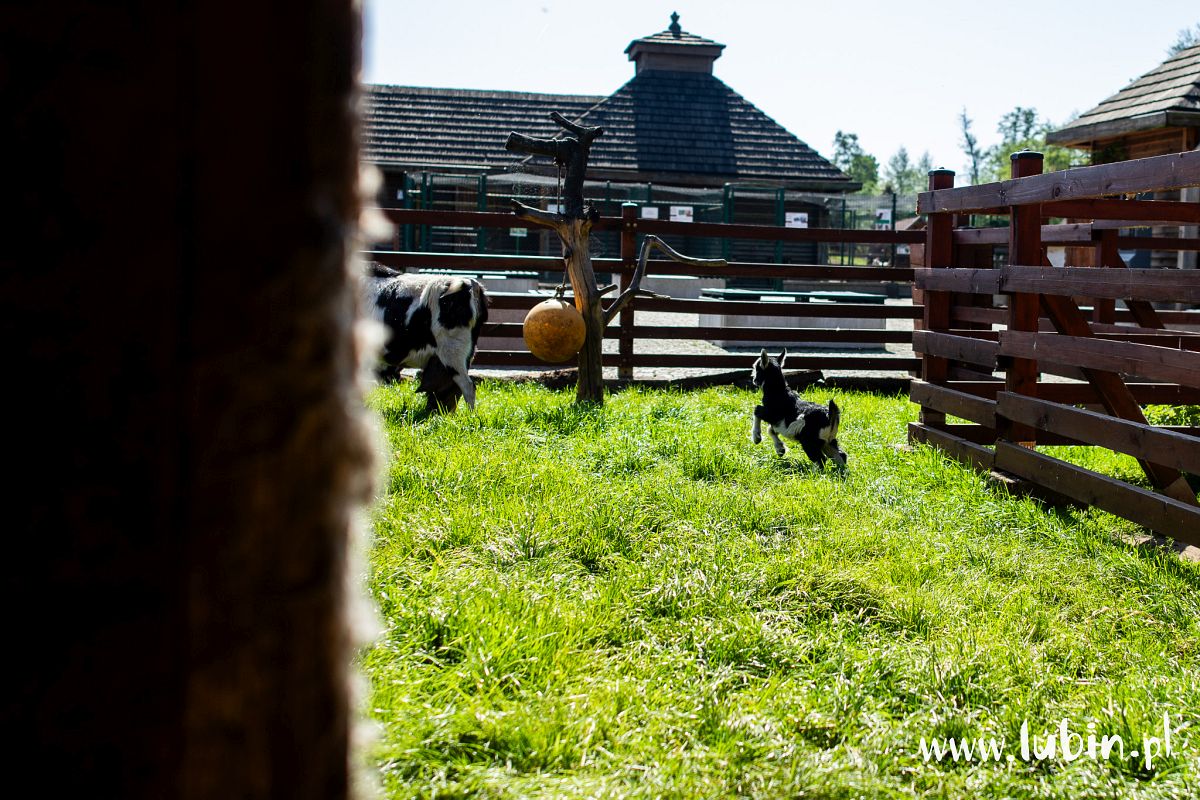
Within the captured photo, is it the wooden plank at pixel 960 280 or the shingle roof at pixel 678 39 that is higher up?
the shingle roof at pixel 678 39

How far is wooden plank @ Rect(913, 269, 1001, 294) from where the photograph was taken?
6945 mm

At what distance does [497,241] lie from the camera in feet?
90.5

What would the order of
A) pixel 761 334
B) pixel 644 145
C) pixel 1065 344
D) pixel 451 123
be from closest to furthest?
1. pixel 1065 344
2. pixel 761 334
3. pixel 644 145
4. pixel 451 123

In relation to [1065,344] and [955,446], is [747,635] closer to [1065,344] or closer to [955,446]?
[1065,344]

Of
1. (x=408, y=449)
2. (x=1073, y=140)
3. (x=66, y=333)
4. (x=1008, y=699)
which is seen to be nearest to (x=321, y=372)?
(x=66, y=333)

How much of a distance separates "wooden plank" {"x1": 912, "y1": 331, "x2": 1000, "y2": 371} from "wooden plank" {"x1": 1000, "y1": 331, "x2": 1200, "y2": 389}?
0.75ft

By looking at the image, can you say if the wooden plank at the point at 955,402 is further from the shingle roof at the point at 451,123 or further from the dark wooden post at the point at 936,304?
the shingle roof at the point at 451,123

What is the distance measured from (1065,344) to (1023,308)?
62 cm

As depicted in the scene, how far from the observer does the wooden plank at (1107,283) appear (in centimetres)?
528

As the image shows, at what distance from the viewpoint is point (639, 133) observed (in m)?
28.6

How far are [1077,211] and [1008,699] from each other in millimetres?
4668

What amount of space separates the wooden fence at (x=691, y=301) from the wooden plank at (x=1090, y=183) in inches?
136

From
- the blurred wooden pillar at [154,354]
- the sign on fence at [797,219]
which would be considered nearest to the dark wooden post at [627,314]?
the blurred wooden pillar at [154,354]

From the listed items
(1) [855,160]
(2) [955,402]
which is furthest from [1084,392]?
(1) [855,160]
